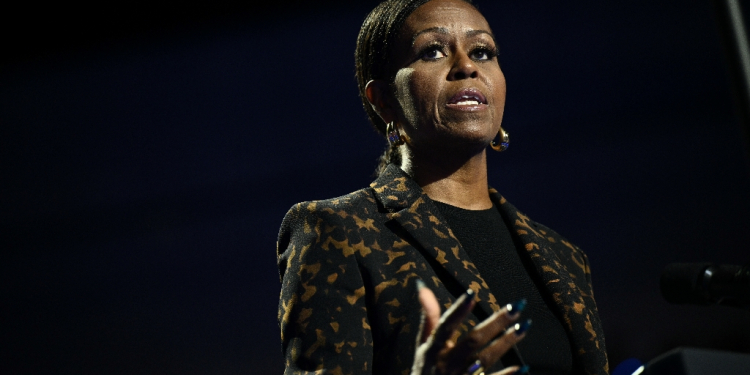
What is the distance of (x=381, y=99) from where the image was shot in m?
2.08

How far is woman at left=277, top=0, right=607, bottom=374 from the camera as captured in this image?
1550 millimetres

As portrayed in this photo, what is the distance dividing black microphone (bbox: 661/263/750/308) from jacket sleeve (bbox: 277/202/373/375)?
65 centimetres

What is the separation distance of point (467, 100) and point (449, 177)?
0.23m

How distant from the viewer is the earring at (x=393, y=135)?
6.64 ft

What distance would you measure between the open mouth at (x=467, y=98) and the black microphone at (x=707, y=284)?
0.85 meters

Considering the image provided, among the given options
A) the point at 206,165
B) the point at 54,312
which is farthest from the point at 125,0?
the point at 54,312

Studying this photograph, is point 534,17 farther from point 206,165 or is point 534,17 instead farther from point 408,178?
point 408,178

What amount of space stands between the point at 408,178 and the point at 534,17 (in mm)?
2122

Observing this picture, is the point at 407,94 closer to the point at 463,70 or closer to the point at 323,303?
the point at 463,70

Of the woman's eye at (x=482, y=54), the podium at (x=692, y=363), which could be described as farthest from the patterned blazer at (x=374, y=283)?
the podium at (x=692, y=363)

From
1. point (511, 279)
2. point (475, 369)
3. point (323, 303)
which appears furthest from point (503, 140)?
point (475, 369)

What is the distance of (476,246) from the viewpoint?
1874 mm

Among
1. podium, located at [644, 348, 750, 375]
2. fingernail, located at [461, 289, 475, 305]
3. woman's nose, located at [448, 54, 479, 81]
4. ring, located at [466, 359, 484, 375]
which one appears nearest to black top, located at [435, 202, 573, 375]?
woman's nose, located at [448, 54, 479, 81]

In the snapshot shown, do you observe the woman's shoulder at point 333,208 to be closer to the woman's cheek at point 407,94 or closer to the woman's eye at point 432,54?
the woman's cheek at point 407,94
